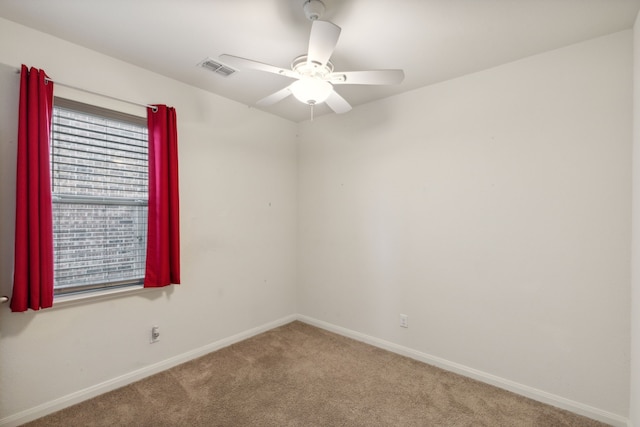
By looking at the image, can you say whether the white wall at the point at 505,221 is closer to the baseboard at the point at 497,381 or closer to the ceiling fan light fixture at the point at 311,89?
the baseboard at the point at 497,381

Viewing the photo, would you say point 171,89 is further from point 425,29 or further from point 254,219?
point 425,29

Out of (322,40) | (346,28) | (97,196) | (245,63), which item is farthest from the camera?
(97,196)

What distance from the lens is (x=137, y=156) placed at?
8.41 ft

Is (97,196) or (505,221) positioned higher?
(97,196)

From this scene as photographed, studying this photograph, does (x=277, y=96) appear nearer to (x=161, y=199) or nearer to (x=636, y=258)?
(x=161, y=199)

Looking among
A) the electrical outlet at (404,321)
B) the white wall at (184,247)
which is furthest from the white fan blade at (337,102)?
the electrical outlet at (404,321)

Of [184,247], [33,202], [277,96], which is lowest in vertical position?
[184,247]

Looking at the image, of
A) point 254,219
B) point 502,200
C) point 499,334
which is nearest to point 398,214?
point 502,200

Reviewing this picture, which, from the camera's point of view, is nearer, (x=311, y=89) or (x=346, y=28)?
(x=311, y=89)

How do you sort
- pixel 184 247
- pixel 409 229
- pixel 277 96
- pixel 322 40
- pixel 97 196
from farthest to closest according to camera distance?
pixel 409 229 → pixel 184 247 → pixel 97 196 → pixel 277 96 → pixel 322 40

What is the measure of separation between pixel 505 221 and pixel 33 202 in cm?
331

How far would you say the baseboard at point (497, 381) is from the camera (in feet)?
6.67

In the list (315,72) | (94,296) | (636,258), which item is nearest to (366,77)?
(315,72)

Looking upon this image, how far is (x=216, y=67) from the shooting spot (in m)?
2.51
